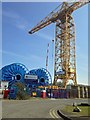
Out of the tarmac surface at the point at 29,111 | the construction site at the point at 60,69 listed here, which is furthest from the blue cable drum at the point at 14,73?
the tarmac surface at the point at 29,111

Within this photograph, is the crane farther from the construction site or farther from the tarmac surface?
the tarmac surface

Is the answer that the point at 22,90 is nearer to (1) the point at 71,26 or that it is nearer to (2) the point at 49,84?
(2) the point at 49,84

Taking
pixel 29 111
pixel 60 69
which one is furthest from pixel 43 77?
pixel 29 111

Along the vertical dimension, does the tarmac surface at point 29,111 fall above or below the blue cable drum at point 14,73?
below

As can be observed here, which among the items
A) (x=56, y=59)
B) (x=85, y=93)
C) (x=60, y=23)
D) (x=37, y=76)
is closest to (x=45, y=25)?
(x=60, y=23)

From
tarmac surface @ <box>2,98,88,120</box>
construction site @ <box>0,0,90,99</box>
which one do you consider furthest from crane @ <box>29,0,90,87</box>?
tarmac surface @ <box>2,98,88,120</box>

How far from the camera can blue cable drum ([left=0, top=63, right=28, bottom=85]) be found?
72125 mm

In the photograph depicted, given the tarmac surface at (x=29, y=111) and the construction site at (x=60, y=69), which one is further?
the construction site at (x=60, y=69)

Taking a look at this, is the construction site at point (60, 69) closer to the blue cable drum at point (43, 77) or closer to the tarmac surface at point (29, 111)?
the blue cable drum at point (43, 77)

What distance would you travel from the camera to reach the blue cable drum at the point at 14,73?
2840 inches

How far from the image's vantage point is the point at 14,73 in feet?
237

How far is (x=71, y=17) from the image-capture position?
265 feet

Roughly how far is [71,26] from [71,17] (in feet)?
9.11

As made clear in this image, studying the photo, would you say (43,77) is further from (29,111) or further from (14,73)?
(29,111)
